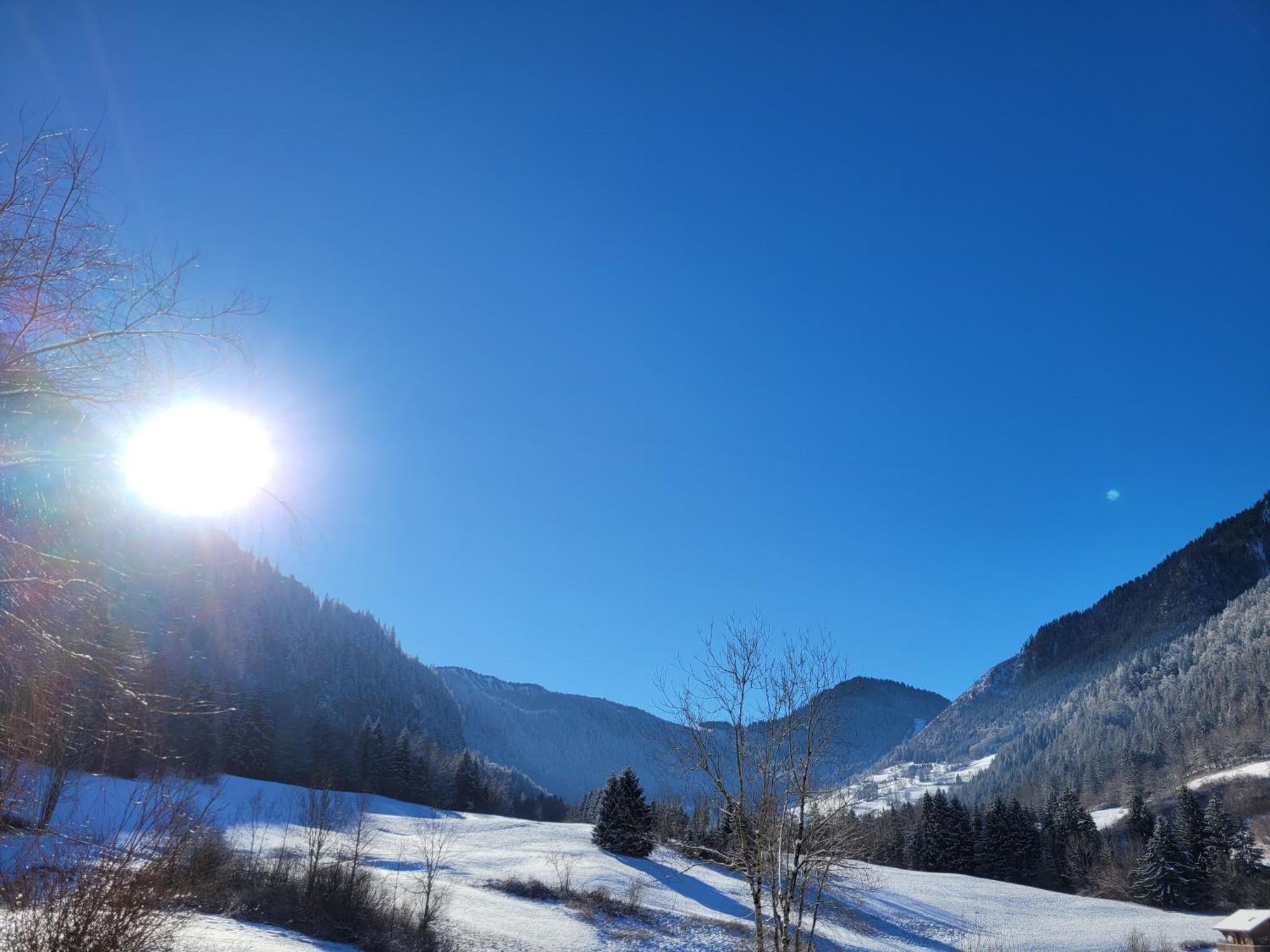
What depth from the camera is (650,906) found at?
3466 cm

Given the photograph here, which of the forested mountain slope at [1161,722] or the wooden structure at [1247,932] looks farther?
the forested mountain slope at [1161,722]

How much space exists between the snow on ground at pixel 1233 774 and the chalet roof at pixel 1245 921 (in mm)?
87391

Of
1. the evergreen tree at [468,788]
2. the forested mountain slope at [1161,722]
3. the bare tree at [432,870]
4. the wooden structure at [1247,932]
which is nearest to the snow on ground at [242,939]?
the bare tree at [432,870]

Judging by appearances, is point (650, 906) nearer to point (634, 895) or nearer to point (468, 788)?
point (634, 895)

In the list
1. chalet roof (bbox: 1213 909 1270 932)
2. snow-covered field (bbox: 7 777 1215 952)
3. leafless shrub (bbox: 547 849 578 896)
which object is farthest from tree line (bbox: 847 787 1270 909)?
leafless shrub (bbox: 547 849 578 896)

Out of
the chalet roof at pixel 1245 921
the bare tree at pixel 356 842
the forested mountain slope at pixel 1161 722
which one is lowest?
the chalet roof at pixel 1245 921

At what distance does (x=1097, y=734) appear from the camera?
14038cm

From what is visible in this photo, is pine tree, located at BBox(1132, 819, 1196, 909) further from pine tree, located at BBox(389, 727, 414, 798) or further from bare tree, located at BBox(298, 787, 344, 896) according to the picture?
pine tree, located at BBox(389, 727, 414, 798)

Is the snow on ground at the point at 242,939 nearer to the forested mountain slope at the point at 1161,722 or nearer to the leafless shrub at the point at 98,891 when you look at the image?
the leafless shrub at the point at 98,891

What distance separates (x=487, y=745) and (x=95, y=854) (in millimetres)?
209397

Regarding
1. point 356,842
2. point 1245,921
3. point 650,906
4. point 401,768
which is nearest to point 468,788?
point 401,768

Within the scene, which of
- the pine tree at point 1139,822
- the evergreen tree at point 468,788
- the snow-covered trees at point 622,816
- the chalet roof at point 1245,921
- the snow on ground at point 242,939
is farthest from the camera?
the evergreen tree at point 468,788

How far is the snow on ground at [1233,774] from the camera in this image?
96625 millimetres

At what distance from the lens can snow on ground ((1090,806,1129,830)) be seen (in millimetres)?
82125
